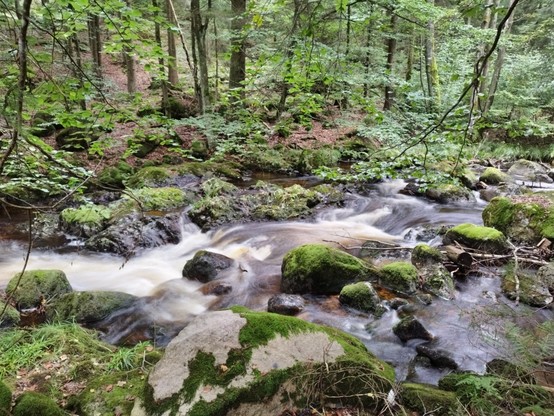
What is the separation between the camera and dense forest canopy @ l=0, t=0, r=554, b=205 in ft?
8.61

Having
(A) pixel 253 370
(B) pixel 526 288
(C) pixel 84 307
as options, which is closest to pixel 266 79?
(A) pixel 253 370

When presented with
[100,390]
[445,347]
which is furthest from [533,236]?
[100,390]

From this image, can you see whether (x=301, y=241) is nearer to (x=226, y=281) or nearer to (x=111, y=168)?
(x=226, y=281)

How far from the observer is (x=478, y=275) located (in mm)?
6277

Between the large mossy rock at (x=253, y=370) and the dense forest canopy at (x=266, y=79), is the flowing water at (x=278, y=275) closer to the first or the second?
the large mossy rock at (x=253, y=370)

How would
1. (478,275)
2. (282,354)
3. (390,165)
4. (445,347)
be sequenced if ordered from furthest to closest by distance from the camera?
(478,275) → (445,347) → (390,165) → (282,354)

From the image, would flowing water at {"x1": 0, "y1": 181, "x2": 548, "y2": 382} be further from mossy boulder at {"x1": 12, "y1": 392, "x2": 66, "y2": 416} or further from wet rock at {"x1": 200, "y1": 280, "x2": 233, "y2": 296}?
mossy boulder at {"x1": 12, "y1": 392, "x2": 66, "y2": 416}

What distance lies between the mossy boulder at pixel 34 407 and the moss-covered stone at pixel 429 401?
2536 millimetres

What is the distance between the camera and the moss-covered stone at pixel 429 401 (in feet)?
9.40

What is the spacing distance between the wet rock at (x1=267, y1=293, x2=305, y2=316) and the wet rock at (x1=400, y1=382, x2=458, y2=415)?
2.48 m

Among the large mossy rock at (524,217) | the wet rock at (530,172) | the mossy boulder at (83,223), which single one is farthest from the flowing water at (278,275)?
the wet rock at (530,172)

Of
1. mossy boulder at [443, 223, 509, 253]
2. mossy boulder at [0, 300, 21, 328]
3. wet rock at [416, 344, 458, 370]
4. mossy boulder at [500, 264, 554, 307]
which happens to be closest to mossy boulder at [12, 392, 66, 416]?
mossy boulder at [0, 300, 21, 328]

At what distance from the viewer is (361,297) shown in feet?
18.0

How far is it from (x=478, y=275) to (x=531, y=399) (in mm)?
3749
